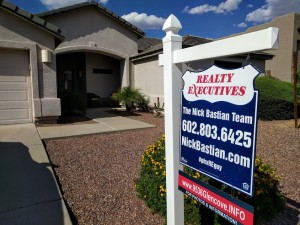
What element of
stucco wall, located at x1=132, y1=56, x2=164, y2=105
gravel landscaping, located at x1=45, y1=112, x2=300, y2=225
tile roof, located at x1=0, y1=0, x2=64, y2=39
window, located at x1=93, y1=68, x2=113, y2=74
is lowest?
gravel landscaping, located at x1=45, y1=112, x2=300, y2=225

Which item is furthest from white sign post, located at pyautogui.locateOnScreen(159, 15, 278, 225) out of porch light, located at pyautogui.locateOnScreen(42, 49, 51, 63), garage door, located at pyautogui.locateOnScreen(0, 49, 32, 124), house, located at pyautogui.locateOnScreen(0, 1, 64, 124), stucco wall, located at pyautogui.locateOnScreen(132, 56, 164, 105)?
stucco wall, located at pyautogui.locateOnScreen(132, 56, 164, 105)

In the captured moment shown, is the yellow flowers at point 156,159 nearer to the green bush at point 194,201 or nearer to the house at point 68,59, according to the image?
the green bush at point 194,201

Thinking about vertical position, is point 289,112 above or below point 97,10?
below

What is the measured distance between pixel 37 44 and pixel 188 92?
7.52 meters

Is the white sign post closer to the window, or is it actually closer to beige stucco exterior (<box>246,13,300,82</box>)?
the window

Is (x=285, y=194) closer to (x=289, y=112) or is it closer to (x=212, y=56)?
(x=212, y=56)

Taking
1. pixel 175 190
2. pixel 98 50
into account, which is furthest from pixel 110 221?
pixel 98 50

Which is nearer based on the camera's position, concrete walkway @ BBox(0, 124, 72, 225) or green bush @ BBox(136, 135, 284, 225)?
green bush @ BBox(136, 135, 284, 225)

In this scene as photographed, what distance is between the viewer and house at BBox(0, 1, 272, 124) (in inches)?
321

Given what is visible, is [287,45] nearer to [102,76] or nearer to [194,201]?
[102,76]

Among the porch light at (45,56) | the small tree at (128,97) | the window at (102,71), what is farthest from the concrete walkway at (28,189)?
the window at (102,71)

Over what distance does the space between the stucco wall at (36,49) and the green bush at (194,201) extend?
19.0 feet

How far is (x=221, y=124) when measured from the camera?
1.93 m

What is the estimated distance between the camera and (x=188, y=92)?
7.46 ft
